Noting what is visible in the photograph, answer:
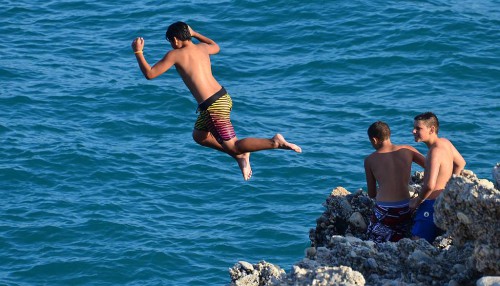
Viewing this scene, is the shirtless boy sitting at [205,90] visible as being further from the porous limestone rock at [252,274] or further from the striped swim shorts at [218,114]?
the porous limestone rock at [252,274]

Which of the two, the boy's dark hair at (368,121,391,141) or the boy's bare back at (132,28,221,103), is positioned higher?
the boy's bare back at (132,28,221,103)

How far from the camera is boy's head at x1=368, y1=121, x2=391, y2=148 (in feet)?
39.5

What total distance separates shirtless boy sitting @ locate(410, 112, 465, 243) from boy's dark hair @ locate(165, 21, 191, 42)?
2.68 m

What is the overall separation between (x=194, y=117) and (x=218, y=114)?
42.9ft

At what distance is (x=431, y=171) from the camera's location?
11.7m

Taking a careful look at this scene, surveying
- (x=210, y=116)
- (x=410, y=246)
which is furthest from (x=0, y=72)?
(x=410, y=246)

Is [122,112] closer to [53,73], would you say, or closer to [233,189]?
[53,73]

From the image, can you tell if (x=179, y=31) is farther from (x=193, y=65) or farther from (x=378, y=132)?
(x=378, y=132)

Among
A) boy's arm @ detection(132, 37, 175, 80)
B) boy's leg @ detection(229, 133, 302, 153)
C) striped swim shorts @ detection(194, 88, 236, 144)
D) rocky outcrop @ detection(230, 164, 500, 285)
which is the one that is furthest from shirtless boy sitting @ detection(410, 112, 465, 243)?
boy's arm @ detection(132, 37, 175, 80)

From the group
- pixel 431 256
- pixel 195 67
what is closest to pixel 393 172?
pixel 431 256

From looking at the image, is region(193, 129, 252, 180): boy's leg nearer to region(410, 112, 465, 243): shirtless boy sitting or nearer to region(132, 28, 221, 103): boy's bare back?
region(132, 28, 221, 103): boy's bare back

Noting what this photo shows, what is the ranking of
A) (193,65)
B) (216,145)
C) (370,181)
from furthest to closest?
(216,145) → (193,65) → (370,181)

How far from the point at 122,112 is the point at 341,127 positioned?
17.0 ft

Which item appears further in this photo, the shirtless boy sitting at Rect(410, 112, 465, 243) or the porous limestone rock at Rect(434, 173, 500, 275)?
the shirtless boy sitting at Rect(410, 112, 465, 243)
